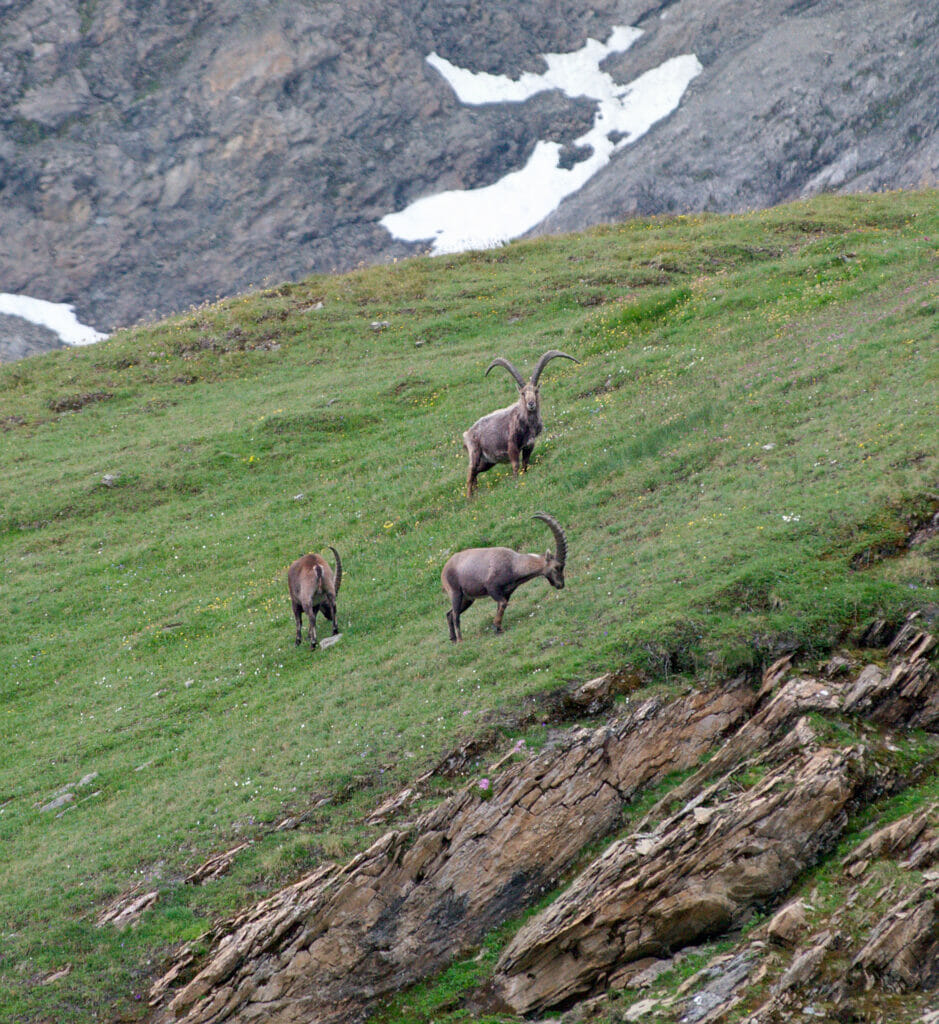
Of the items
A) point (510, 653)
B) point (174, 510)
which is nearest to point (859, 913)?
point (510, 653)

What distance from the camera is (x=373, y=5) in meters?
153

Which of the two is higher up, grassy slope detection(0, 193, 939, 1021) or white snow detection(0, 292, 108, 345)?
white snow detection(0, 292, 108, 345)

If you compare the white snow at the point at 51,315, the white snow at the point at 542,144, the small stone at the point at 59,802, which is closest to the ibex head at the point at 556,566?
the small stone at the point at 59,802

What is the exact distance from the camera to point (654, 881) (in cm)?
1251

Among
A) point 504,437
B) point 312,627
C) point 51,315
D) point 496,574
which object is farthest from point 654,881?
point 51,315

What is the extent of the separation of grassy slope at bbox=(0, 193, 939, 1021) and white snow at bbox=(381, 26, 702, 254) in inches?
3458

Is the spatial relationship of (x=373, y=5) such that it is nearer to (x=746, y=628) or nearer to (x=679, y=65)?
(x=679, y=65)

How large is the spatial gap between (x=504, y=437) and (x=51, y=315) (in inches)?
4491

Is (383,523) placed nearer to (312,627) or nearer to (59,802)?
(312,627)

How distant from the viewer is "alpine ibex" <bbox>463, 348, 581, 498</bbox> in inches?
1099

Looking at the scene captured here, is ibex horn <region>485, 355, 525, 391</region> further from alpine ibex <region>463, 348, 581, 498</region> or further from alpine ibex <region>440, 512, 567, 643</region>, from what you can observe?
alpine ibex <region>440, 512, 567, 643</region>

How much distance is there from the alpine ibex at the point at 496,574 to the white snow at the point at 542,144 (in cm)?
11358

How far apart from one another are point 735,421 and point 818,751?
15106 millimetres

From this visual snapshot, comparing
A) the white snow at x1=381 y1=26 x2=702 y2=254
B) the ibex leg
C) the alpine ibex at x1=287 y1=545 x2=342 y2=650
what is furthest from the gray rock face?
the ibex leg
